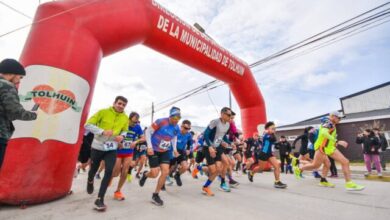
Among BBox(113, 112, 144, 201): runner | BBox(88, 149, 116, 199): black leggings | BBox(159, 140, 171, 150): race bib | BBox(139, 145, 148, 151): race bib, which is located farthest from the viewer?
BBox(139, 145, 148, 151): race bib

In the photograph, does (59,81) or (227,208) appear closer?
(227,208)

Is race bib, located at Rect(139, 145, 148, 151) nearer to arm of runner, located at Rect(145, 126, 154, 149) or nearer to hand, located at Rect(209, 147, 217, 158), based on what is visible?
hand, located at Rect(209, 147, 217, 158)

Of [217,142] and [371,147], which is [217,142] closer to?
[217,142]

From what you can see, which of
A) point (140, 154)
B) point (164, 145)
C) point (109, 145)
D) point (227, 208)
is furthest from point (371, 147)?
point (109, 145)

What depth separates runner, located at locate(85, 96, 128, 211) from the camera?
3656 mm

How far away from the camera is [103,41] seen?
5352 mm

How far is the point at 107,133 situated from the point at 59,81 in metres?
1.62

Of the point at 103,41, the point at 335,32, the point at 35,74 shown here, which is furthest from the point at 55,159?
the point at 335,32

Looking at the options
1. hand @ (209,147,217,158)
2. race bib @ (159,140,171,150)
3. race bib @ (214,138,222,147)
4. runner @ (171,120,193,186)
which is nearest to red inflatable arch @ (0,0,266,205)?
race bib @ (159,140,171,150)

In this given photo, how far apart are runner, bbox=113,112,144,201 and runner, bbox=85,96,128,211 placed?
1.96ft

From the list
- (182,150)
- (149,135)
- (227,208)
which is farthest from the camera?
(182,150)

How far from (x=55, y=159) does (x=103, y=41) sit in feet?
9.32

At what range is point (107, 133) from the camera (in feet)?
11.6

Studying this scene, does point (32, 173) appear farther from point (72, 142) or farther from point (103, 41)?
point (103, 41)
